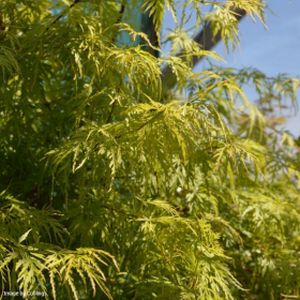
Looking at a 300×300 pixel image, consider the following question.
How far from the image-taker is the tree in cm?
103

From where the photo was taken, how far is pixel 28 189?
1.29 m

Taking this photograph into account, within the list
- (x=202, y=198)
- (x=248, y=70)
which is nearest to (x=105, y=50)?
(x=202, y=198)

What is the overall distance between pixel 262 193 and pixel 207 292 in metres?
0.56

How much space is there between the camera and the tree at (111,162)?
103 centimetres

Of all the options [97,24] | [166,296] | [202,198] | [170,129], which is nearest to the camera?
[170,129]

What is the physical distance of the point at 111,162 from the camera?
3.23 feet

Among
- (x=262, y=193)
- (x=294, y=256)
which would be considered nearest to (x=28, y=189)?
(x=262, y=193)

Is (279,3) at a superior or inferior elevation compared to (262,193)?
superior

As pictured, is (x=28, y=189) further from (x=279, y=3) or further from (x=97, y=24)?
(x=279, y=3)

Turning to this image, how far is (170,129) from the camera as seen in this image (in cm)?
99

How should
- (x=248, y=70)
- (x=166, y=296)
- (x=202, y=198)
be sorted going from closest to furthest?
(x=166, y=296)
(x=202, y=198)
(x=248, y=70)

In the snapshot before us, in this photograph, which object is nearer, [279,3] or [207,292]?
[207,292]

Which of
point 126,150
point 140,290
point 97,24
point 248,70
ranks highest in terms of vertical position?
point 248,70

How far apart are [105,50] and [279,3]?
0.64 m
